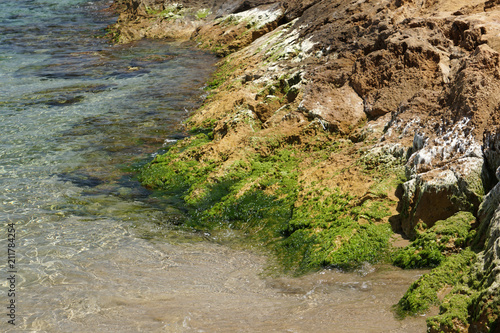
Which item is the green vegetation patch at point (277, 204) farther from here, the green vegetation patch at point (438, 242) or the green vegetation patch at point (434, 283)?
the green vegetation patch at point (434, 283)

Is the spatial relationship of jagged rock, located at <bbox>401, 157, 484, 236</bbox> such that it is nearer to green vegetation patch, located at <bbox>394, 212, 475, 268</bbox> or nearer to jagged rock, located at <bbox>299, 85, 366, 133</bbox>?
green vegetation patch, located at <bbox>394, 212, 475, 268</bbox>

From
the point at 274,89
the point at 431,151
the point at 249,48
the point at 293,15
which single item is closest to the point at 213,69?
the point at 249,48

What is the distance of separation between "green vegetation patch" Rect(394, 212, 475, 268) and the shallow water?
21 cm

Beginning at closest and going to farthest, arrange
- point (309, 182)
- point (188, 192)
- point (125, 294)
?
point (125, 294) < point (309, 182) < point (188, 192)

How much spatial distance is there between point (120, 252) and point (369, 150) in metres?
4.28

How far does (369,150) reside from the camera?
8.30m

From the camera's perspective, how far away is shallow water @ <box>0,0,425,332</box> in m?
5.30

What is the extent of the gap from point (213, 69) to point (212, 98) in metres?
4.84

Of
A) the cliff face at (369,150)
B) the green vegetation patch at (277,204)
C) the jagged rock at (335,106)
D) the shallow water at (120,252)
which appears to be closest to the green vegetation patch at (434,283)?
the cliff face at (369,150)

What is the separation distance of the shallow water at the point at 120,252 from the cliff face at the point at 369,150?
0.56 meters

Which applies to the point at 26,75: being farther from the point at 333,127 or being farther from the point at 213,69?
the point at 333,127

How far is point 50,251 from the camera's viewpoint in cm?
738

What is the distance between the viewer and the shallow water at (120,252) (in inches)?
209

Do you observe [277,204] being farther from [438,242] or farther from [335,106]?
[438,242]
